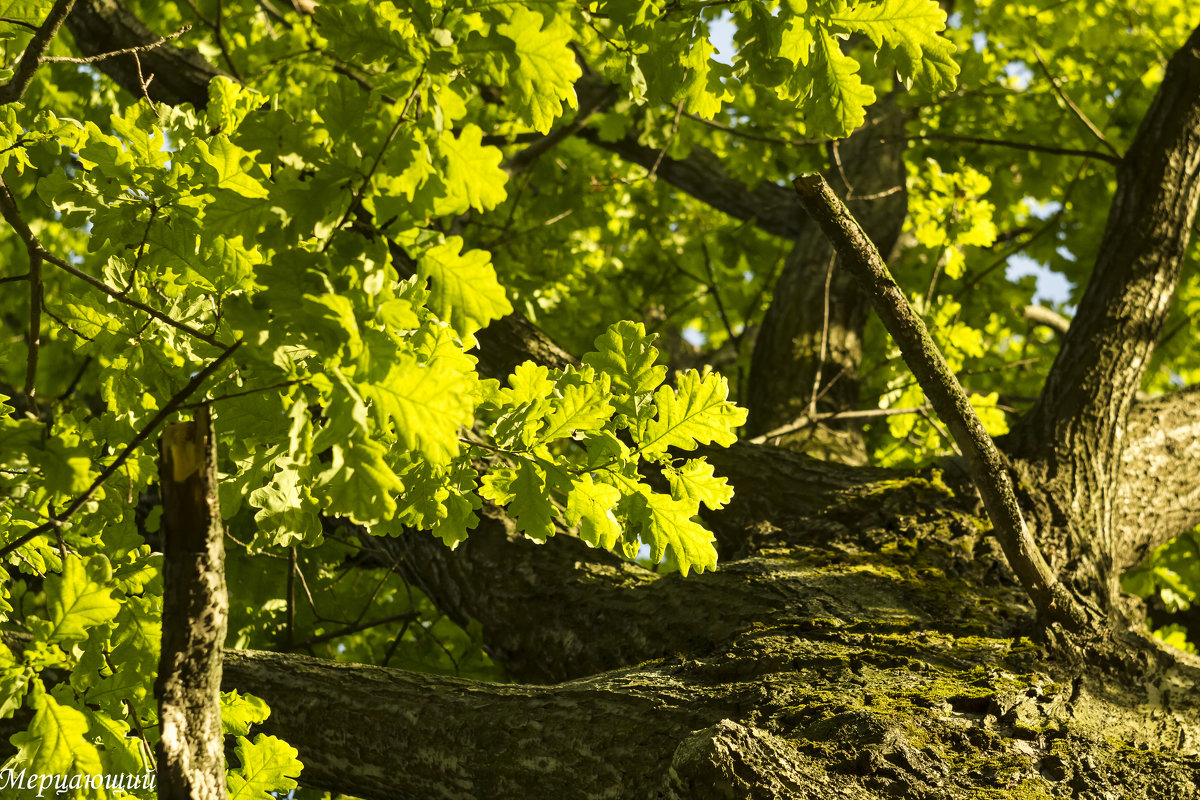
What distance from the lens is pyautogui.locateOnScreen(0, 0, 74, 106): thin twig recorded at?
5.84 ft

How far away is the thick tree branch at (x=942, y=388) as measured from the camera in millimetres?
2184

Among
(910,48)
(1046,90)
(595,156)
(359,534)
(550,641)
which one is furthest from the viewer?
(1046,90)

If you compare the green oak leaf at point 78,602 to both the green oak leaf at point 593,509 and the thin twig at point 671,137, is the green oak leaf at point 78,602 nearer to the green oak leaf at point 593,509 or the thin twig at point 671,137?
the green oak leaf at point 593,509

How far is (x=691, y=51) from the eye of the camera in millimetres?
1975

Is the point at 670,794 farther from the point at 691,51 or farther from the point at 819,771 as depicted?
the point at 691,51

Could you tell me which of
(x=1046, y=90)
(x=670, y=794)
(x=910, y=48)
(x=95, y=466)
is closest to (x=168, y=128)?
(x=95, y=466)

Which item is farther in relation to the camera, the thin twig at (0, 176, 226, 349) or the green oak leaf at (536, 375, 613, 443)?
the green oak leaf at (536, 375, 613, 443)

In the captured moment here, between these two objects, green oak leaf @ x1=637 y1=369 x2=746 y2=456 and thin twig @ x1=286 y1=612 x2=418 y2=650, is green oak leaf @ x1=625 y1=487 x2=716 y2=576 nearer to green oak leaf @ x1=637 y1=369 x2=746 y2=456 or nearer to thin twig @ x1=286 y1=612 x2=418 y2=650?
green oak leaf @ x1=637 y1=369 x2=746 y2=456

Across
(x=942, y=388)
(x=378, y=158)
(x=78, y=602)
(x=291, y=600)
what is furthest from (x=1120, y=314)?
(x=78, y=602)

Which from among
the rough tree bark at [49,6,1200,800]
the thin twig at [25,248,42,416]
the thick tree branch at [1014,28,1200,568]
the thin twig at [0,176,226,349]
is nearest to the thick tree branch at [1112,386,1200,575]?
the rough tree bark at [49,6,1200,800]

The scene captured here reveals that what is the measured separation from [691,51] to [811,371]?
2.98 metres

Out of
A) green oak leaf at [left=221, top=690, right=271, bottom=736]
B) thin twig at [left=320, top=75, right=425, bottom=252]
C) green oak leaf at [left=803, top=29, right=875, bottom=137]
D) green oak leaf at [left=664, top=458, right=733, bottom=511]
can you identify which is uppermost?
green oak leaf at [left=803, top=29, right=875, bottom=137]

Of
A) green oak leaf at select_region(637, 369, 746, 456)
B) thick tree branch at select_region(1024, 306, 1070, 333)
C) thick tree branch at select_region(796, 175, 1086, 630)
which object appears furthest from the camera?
thick tree branch at select_region(1024, 306, 1070, 333)

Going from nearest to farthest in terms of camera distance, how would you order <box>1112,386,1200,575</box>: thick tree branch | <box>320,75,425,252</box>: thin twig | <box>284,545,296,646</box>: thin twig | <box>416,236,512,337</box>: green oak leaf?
1. <box>320,75,425,252</box>: thin twig
2. <box>416,236,512,337</box>: green oak leaf
3. <box>284,545,296,646</box>: thin twig
4. <box>1112,386,1200,575</box>: thick tree branch
